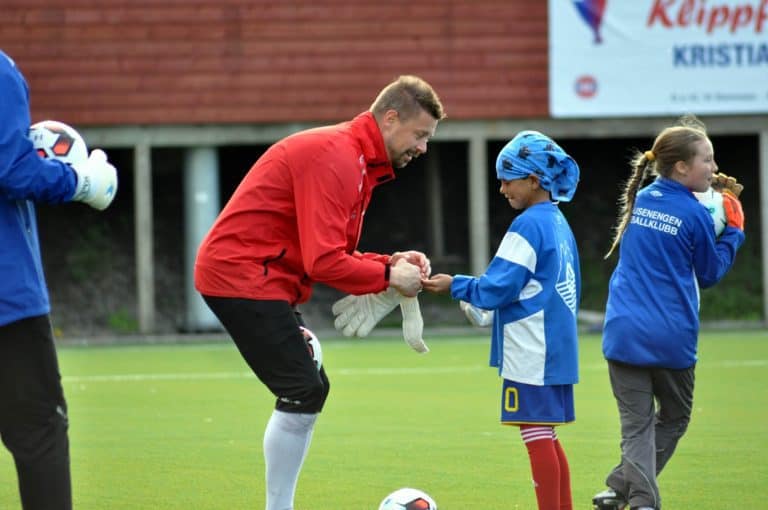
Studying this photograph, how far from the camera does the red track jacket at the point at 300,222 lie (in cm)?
583

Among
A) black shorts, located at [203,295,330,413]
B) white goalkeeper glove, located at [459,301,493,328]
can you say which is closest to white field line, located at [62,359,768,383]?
white goalkeeper glove, located at [459,301,493,328]

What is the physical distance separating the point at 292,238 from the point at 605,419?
185 inches

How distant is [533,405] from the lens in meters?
5.94

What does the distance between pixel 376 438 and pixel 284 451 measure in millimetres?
3424

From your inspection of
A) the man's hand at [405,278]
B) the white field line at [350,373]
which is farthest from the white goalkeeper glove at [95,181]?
the white field line at [350,373]

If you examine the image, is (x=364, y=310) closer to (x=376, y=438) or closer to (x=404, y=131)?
(x=404, y=131)

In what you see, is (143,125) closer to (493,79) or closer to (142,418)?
(493,79)

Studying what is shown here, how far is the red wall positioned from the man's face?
1393cm

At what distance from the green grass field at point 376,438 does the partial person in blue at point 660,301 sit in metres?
0.70

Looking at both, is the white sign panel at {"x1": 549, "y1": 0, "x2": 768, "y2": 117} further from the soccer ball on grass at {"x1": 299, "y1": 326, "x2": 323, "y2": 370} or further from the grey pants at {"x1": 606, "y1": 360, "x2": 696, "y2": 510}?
the soccer ball on grass at {"x1": 299, "y1": 326, "x2": 323, "y2": 370}

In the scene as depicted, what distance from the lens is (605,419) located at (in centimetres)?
1020

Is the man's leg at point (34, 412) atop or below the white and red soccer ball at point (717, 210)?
below

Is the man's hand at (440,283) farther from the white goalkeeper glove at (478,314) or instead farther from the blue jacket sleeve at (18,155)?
the blue jacket sleeve at (18,155)

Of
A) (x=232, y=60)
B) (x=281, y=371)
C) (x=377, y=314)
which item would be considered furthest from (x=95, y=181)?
(x=232, y=60)
